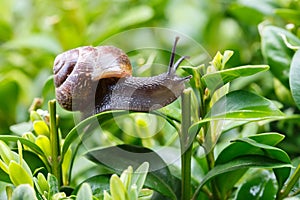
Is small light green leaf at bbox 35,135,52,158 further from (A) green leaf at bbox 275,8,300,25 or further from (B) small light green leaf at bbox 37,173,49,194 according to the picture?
(A) green leaf at bbox 275,8,300,25

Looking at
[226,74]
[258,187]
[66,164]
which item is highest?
[226,74]

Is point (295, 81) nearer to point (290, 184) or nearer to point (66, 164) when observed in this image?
point (290, 184)

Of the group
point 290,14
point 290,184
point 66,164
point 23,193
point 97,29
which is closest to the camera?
point 23,193

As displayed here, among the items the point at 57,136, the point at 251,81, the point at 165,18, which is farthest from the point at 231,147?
the point at 165,18

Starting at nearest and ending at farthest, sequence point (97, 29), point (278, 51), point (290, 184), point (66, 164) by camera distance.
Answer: point (290, 184) < point (66, 164) < point (278, 51) < point (97, 29)

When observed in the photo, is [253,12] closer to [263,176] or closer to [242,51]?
[242,51]

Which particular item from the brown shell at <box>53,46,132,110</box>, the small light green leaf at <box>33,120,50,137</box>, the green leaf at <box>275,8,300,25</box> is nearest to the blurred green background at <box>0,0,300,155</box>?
the green leaf at <box>275,8,300,25</box>

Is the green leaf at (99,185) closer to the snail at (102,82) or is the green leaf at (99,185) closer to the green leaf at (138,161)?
the green leaf at (138,161)

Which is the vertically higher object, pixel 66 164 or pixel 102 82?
pixel 102 82

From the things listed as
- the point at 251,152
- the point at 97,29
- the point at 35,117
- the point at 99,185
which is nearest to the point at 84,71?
the point at 35,117
